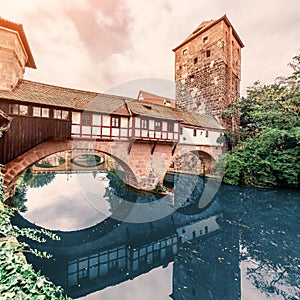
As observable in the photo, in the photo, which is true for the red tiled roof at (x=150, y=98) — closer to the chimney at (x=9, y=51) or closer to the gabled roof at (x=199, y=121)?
the gabled roof at (x=199, y=121)

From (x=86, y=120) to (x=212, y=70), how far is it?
509 inches

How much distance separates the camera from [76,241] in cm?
563

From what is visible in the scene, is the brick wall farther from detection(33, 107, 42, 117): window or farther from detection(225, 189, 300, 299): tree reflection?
detection(33, 107, 42, 117): window

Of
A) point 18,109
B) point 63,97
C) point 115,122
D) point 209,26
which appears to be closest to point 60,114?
point 63,97

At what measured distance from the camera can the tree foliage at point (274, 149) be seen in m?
11.1

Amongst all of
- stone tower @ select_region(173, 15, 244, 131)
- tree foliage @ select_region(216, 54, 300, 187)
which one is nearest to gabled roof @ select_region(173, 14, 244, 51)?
stone tower @ select_region(173, 15, 244, 131)

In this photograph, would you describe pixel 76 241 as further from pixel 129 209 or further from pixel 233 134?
pixel 233 134

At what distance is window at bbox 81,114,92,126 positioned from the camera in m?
8.62

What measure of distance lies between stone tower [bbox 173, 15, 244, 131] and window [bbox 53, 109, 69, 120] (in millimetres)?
12851

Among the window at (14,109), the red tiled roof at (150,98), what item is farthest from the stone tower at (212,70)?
the window at (14,109)

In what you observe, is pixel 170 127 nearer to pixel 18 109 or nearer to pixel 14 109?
pixel 18 109

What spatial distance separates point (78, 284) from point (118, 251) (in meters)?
1.45

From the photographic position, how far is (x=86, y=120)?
8.69 m

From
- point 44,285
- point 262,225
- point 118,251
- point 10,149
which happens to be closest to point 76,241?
point 118,251
